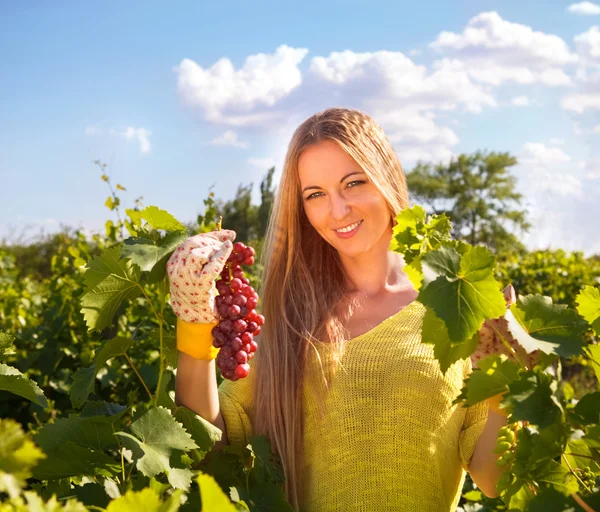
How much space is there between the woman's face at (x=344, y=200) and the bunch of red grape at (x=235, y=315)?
654 millimetres

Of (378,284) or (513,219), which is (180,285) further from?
(513,219)

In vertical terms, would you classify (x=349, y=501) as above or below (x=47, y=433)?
below

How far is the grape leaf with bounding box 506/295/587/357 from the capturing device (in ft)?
3.29

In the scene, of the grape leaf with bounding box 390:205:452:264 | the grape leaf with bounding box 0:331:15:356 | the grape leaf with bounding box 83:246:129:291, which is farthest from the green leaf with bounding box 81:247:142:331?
the grape leaf with bounding box 390:205:452:264

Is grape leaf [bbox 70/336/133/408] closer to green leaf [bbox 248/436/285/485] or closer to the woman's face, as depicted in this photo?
green leaf [bbox 248/436/285/485]

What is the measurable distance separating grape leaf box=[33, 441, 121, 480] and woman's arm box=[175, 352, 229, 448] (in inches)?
15.5

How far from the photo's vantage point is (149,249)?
144 cm

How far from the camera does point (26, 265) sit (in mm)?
13961

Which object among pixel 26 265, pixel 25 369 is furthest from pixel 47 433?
→ pixel 26 265

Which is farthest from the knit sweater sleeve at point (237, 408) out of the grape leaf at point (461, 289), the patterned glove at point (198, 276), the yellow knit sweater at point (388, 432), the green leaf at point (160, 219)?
the grape leaf at point (461, 289)

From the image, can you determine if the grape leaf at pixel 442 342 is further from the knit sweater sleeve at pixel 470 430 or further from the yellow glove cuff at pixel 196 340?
the knit sweater sleeve at pixel 470 430

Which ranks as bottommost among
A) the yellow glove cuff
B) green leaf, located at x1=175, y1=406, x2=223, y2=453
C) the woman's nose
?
green leaf, located at x1=175, y1=406, x2=223, y2=453

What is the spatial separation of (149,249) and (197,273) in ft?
0.37

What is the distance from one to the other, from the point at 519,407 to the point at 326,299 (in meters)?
1.45
